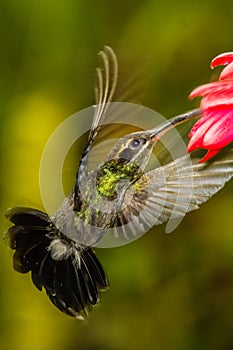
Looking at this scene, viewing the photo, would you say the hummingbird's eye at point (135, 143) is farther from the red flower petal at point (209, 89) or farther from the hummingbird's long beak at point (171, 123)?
the red flower petal at point (209, 89)

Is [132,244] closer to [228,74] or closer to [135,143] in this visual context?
[135,143]

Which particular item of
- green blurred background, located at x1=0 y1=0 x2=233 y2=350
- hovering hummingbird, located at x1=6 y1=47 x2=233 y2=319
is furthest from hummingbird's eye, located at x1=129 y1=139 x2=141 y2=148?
green blurred background, located at x1=0 y1=0 x2=233 y2=350

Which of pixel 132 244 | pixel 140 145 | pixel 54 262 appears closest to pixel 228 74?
pixel 140 145

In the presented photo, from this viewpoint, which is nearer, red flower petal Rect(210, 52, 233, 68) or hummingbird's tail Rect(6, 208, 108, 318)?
red flower petal Rect(210, 52, 233, 68)

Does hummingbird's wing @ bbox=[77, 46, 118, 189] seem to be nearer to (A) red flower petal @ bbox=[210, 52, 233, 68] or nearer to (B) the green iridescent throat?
→ (B) the green iridescent throat

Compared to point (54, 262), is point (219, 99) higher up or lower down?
higher up
